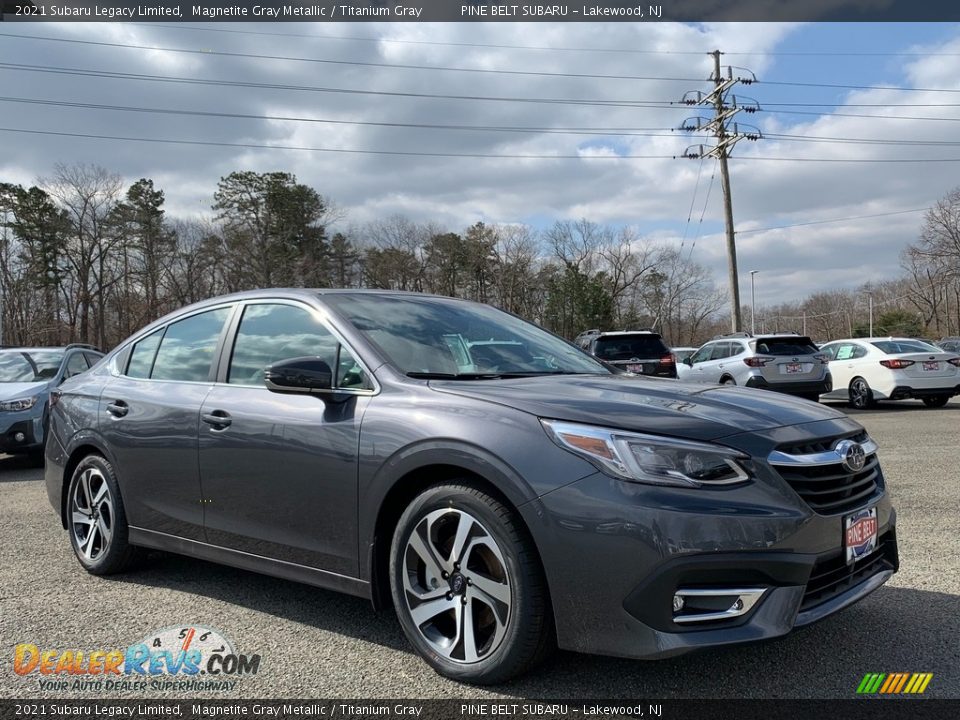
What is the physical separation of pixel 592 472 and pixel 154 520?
105 inches

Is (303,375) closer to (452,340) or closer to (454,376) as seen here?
(454,376)

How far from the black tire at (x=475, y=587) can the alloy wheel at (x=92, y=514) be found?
228 centimetres

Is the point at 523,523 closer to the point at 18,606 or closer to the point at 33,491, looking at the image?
the point at 18,606

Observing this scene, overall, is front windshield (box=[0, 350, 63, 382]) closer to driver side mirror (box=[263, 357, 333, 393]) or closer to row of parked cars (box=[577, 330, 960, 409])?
driver side mirror (box=[263, 357, 333, 393])

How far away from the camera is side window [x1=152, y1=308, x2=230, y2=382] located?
4.11 m

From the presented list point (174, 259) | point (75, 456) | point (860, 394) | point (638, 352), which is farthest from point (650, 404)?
point (174, 259)

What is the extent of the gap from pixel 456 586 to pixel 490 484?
0.44m

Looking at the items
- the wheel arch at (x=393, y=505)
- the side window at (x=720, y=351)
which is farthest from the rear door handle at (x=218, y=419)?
the side window at (x=720, y=351)

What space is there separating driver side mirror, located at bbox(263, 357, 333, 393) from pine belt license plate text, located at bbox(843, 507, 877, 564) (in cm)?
213

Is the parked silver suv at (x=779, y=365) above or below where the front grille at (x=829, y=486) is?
below

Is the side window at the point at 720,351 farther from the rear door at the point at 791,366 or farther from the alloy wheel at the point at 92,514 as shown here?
the alloy wheel at the point at 92,514

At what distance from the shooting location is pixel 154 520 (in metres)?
4.08

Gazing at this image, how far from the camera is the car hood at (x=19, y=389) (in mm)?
9375

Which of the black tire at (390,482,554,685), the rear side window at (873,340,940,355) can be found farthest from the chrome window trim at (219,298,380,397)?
the rear side window at (873,340,940,355)
